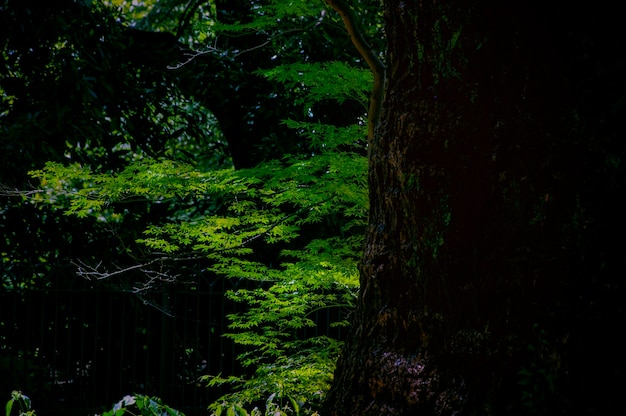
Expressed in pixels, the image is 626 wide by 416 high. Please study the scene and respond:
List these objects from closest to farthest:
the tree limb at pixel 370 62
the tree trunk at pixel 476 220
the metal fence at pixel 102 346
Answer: the tree trunk at pixel 476 220 < the tree limb at pixel 370 62 < the metal fence at pixel 102 346

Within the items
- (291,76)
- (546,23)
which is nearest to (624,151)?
(546,23)

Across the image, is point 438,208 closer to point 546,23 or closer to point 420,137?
point 420,137

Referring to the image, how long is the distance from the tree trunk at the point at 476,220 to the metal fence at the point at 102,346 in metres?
4.38

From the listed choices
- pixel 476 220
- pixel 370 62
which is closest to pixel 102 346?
pixel 370 62

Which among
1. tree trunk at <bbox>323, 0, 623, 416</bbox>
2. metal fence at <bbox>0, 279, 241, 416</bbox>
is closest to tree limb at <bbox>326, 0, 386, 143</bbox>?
tree trunk at <bbox>323, 0, 623, 416</bbox>

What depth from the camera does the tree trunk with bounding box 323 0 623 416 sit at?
1955 millimetres

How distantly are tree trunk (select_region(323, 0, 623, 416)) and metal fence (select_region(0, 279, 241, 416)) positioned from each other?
438cm

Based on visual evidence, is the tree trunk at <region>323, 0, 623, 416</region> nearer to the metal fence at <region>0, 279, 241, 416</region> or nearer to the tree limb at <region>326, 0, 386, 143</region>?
the tree limb at <region>326, 0, 386, 143</region>

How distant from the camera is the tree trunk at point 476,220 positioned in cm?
196

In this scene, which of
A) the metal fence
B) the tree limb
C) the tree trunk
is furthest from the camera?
the metal fence

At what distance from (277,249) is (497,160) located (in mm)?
5351

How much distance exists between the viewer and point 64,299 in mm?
7105

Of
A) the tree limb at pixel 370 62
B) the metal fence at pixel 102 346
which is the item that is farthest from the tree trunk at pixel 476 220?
the metal fence at pixel 102 346

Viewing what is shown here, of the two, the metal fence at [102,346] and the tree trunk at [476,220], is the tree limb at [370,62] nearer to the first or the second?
the tree trunk at [476,220]
